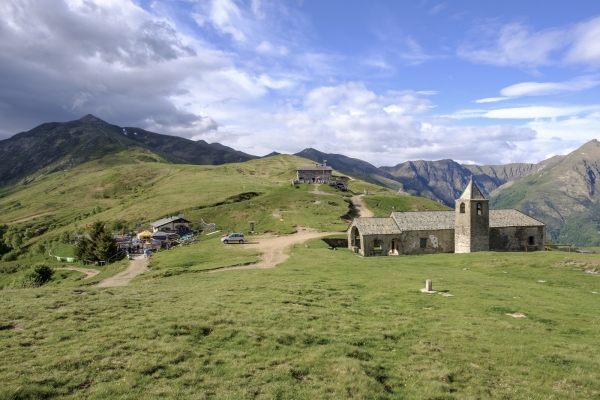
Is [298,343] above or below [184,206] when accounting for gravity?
below

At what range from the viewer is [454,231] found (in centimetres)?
5653

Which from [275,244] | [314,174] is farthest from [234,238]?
[314,174]

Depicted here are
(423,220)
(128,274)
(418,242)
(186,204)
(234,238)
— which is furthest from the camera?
(186,204)

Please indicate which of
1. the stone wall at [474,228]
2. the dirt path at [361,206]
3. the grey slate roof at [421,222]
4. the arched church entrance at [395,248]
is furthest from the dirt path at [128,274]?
the dirt path at [361,206]

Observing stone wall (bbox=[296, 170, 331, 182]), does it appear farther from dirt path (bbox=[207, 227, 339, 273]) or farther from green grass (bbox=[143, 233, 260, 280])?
green grass (bbox=[143, 233, 260, 280])

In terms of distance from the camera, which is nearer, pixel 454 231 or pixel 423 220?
pixel 454 231

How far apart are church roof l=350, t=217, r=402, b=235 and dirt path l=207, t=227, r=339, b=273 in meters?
10.6

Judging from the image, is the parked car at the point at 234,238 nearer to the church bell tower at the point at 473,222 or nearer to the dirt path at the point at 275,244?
the dirt path at the point at 275,244

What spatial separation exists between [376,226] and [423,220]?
8.49 m

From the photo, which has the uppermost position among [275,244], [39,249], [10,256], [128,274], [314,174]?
[314,174]

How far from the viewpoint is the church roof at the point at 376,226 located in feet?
180

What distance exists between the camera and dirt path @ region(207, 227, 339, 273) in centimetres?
4476

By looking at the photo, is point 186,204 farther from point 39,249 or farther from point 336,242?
point 336,242

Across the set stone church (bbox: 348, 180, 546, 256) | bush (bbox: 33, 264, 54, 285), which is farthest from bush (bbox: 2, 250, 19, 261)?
stone church (bbox: 348, 180, 546, 256)
